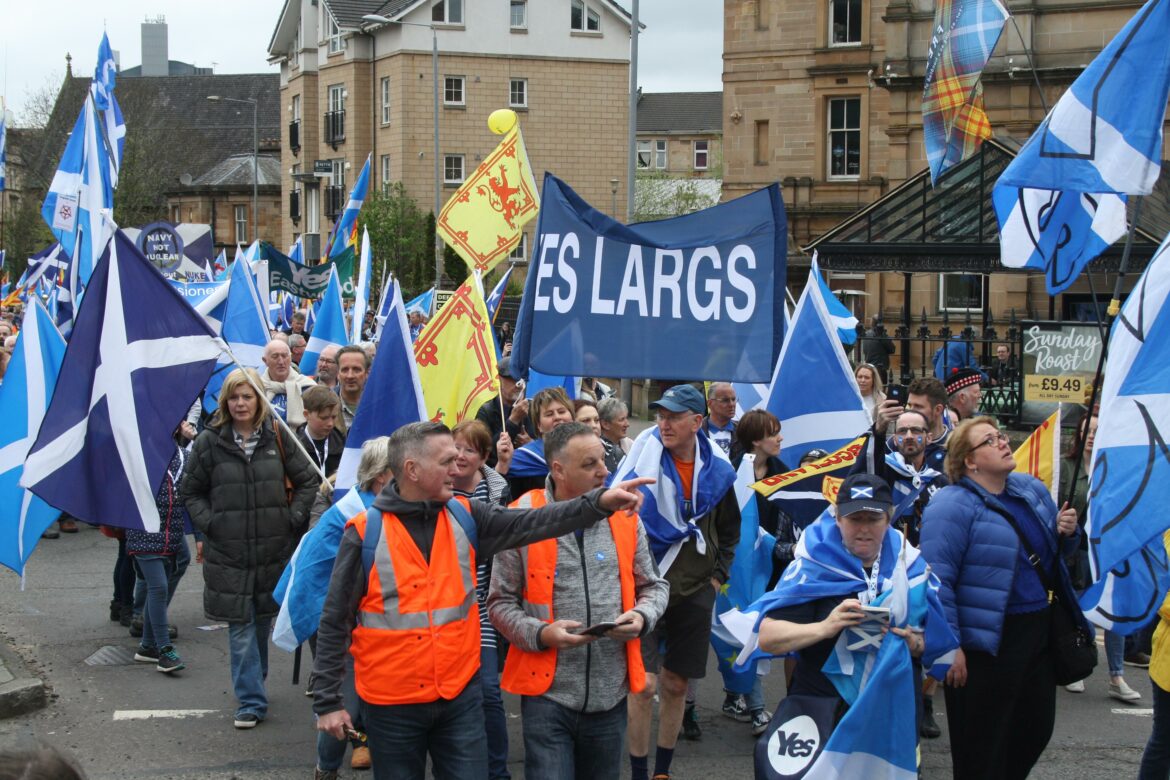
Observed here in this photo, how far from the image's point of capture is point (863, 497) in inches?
192

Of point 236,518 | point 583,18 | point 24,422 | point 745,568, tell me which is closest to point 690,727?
point 745,568

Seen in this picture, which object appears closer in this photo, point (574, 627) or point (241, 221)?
point (574, 627)

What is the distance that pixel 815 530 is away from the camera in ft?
16.5

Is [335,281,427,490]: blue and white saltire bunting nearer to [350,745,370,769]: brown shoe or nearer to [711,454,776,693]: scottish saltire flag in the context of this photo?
[350,745,370,769]: brown shoe

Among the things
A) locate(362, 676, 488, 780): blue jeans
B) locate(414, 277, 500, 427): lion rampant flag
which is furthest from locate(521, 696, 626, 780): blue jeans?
locate(414, 277, 500, 427): lion rampant flag

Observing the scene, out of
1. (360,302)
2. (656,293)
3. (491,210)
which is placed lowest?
(360,302)

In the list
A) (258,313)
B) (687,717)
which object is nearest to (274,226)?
→ (258,313)

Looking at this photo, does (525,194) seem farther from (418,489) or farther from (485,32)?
(485,32)

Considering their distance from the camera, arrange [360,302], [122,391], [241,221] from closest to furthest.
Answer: [122,391] < [360,302] < [241,221]

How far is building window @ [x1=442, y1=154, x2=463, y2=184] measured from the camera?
54.3 meters

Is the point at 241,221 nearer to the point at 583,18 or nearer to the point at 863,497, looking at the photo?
the point at 583,18

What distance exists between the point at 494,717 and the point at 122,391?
2393mm

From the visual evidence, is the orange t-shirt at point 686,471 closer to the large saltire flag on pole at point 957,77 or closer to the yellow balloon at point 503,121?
the yellow balloon at point 503,121

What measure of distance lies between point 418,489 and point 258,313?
25.4ft
